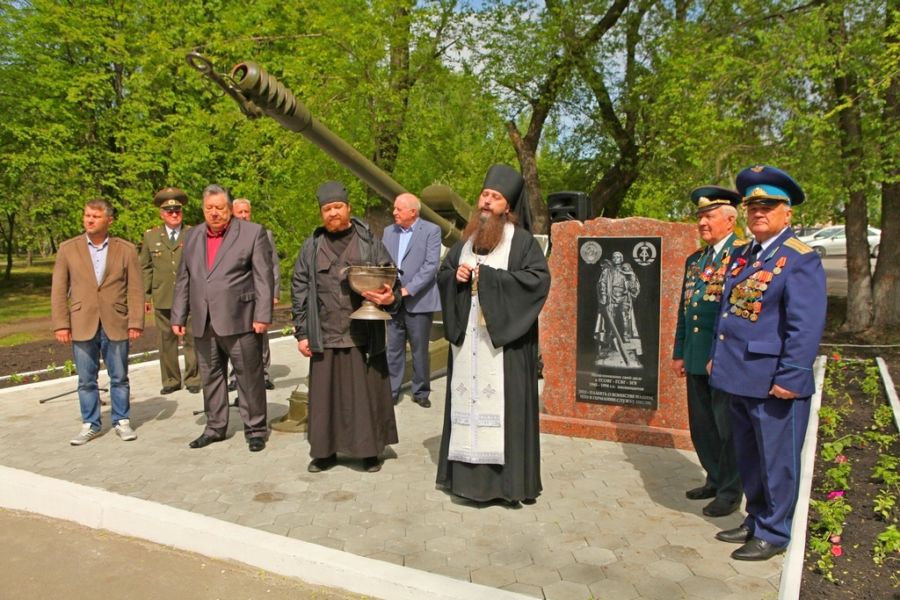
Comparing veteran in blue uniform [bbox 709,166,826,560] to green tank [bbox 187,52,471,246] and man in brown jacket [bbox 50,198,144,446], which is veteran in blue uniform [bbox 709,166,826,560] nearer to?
green tank [bbox 187,52,471,246]

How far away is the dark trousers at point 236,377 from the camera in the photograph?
5895 mm

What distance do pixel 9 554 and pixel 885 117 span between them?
1243 cm

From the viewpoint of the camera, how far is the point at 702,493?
4836 millimetres

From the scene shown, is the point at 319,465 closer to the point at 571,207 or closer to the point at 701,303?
the point at 701,303

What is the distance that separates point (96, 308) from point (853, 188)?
34.4 ft

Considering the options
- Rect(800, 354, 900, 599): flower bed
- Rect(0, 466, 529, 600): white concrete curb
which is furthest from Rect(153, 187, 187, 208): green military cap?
Rect(800, 354, 900, 599): flower bed

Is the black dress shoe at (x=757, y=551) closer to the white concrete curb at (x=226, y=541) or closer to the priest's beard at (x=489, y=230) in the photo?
the white concrete curb at (x=226, y=541)

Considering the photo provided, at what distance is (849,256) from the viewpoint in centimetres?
1207

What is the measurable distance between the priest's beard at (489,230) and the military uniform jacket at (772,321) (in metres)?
1.45

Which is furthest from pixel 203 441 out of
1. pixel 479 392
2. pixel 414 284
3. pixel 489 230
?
pixel 489 230

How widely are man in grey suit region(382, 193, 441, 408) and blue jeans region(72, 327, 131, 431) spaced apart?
259cm

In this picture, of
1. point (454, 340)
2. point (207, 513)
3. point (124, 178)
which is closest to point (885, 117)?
point (454, 340)

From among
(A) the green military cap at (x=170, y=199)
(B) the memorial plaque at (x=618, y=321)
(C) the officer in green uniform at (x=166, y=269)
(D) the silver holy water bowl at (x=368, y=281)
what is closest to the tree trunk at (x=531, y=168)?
(A) the green military cap at (x=170, y=199)

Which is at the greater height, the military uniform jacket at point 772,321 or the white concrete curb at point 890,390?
the military uniform jacket at point 772,321
